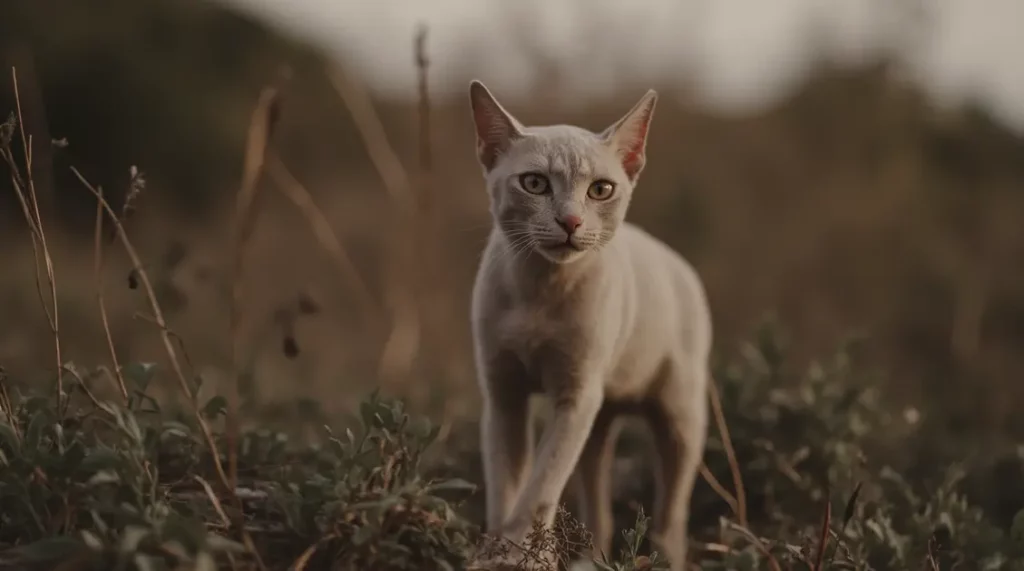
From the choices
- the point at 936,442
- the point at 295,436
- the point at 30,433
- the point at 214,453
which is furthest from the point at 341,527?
the point at 936,442

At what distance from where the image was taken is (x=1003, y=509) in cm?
345

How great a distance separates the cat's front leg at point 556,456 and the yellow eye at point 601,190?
1.40 ft

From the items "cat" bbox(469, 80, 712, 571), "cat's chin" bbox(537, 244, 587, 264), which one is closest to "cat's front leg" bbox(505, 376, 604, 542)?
"cat" bbox(469, 80, 712, 571)

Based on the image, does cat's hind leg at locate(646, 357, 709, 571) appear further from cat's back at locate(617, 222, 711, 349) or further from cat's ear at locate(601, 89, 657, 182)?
cat's ear at locate(601, 89, 657, 182)

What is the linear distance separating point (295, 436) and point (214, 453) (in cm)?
156

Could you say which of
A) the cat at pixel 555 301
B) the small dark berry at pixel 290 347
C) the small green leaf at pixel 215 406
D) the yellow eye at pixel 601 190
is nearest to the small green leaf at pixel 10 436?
the small green leaf at pixel 215 406

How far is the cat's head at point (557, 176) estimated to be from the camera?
237cm

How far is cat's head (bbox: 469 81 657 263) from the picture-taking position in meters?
2.37

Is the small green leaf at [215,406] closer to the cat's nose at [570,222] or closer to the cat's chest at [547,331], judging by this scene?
the cat's chest at [547,331]

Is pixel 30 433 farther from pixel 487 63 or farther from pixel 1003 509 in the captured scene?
pixel 487 63

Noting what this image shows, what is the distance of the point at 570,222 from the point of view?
2.31 metres

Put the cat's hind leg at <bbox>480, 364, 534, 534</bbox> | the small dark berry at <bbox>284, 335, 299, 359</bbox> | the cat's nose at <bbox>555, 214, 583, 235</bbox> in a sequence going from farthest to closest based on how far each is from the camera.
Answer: the cat's hind leg at <bbox>480, 364, 534, 534</bbox> → the cat's nose at <bbox>555, 214, 583, 235</bbox> → the small dark berry at <bbox>284, 335, 299, 359</bbox>

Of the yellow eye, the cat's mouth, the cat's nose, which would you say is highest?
the yellow eye

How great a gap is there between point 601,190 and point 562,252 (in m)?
0.19
